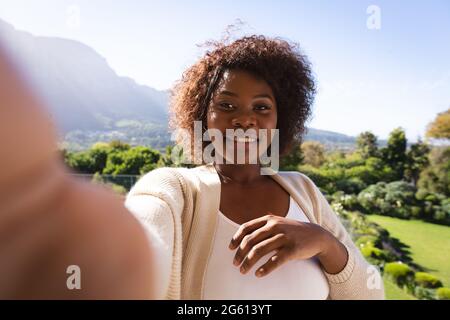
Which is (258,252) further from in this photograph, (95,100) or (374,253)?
(95,100)

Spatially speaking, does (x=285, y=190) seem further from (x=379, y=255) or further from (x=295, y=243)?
(x=379, y=255)

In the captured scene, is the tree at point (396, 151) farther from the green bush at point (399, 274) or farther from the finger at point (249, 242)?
the finger at point (249, 242)

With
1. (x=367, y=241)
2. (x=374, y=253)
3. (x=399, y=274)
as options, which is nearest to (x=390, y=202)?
(x=367, y=241)

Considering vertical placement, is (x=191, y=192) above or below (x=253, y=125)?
below

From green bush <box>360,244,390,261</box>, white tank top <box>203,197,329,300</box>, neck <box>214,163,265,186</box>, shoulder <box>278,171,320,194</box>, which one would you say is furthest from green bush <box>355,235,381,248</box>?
white tank top <box>203,197,329,300</box>

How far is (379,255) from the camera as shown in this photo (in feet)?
14.6

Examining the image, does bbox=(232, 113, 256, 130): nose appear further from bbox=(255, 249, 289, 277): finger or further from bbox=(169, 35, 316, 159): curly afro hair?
bbox=(255, 249, 289, 277): finger

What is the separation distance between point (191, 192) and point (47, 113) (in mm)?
532

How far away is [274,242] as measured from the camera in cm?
56

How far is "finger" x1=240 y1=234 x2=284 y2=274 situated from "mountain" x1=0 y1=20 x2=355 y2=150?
439mm

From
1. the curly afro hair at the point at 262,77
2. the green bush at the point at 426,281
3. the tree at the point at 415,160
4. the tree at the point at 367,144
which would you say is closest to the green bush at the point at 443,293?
the green bush at the point at 426,281

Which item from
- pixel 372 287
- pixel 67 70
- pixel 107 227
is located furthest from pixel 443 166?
pixel 67 70

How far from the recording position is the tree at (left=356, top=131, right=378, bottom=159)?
10.9m

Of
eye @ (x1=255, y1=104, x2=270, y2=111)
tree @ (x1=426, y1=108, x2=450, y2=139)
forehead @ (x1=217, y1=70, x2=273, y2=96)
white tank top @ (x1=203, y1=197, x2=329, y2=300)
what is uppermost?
forehead @ (x1=217, y1=70, x2=273, y2=96)
